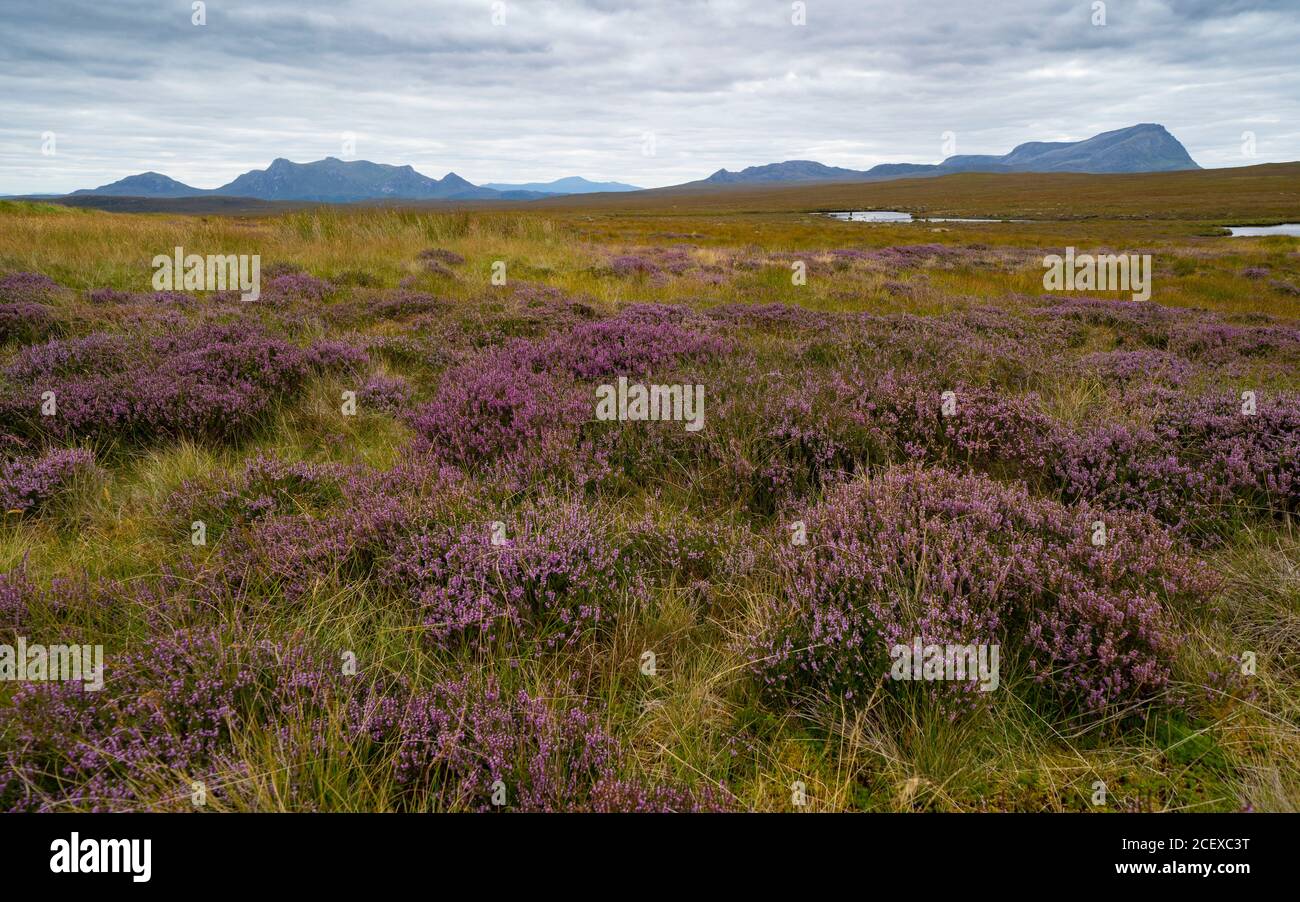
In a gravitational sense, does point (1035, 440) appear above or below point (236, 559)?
above

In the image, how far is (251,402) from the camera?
5176mm

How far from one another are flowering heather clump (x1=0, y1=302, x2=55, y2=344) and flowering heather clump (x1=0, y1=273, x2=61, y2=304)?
74cm

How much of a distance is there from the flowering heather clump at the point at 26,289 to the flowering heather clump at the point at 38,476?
6.36 metres

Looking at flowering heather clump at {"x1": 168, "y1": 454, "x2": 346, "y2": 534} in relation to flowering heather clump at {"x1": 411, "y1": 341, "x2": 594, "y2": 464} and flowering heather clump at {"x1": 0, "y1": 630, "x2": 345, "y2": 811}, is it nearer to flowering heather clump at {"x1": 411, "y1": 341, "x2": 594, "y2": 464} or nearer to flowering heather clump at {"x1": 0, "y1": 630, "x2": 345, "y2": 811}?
flowering heather clump at {"x1": 411, "y1": 341, "x2": 594, "y2": 464}

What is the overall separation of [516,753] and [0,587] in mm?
2498

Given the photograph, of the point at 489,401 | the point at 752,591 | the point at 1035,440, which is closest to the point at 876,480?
the point at 752,591

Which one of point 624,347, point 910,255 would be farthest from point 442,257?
point 910,255

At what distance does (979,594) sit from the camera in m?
2.53

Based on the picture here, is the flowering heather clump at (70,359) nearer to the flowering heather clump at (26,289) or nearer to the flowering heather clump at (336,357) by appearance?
the flowering heather clump at (336,357)

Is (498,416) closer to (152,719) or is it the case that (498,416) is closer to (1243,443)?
(152,719)

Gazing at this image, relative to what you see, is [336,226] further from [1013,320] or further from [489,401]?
[1013,320]

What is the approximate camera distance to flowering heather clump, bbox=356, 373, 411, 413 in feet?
18.0

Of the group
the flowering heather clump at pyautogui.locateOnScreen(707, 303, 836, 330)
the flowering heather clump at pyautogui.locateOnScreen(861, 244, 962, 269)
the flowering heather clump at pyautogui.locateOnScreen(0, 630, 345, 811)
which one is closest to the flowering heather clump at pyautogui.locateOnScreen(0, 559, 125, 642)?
the flowering heather clump at pyautogui.locateOnScreen(0, 630, 345, 811)

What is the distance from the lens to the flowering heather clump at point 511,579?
250 centimetres
